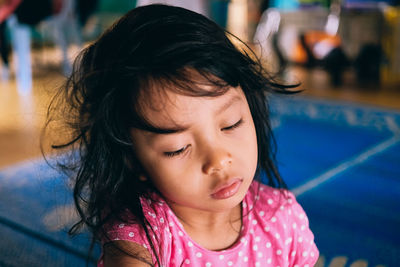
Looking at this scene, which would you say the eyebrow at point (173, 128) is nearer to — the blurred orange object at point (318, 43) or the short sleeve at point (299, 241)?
the short sleeve at point (299, 241)

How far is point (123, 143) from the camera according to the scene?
23.4 inches

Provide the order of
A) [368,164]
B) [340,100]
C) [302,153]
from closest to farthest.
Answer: [368,164] < [302,153] < [340,100]

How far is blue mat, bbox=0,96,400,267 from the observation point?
908mm

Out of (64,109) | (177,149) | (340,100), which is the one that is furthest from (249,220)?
(340,100)

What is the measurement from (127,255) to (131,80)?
0.73ft

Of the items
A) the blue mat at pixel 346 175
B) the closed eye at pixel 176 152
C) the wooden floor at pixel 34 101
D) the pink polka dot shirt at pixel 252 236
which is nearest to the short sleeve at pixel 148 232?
the pink polka dot shirt at pixel 252 236

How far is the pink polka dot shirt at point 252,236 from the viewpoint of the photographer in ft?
2.01

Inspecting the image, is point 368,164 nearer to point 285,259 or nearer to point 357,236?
point 357,236

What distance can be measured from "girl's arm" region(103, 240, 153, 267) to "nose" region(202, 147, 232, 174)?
0.14m

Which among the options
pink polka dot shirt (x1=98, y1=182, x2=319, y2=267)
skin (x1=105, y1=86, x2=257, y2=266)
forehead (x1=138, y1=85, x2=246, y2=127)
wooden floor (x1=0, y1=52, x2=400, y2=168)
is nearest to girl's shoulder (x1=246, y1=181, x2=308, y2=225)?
pink polka dot shirt (x1=98, y1=182, x2=319, y2=267)

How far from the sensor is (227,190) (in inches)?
22.8

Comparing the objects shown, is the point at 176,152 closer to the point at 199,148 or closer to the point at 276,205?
the point at 199,148

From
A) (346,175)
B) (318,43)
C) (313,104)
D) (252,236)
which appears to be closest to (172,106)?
→ (252,236)

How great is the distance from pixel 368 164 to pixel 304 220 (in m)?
0.80
